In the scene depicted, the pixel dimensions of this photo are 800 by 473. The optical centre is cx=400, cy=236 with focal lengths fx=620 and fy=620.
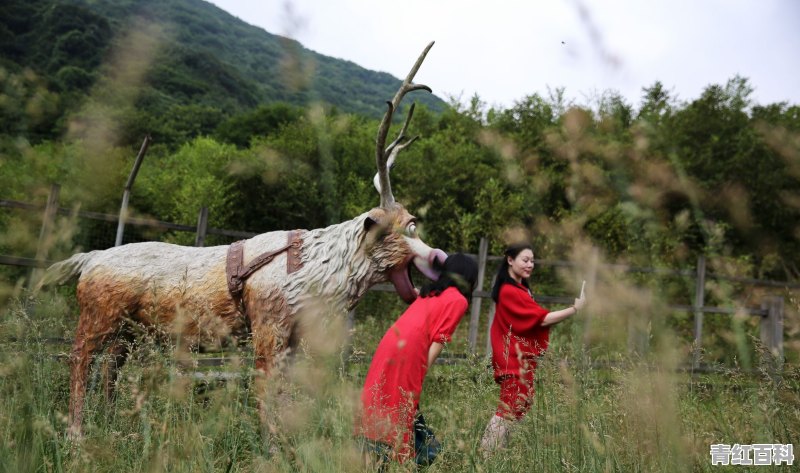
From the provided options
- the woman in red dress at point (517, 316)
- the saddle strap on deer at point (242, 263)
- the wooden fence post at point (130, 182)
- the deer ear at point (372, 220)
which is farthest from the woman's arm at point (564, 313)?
the wooden fence post at point (130, 182)

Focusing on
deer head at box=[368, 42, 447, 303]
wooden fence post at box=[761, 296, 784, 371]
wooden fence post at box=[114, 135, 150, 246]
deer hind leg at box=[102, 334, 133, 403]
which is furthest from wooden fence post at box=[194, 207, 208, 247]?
wooden fence post at box=[761, 296, 784, 371]

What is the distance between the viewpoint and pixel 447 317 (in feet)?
9.70

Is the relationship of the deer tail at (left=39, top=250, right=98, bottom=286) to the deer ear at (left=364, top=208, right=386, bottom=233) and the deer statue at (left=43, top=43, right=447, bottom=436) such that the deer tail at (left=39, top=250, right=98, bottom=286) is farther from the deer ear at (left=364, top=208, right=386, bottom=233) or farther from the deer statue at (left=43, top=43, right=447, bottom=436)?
the deer ear at (left=364, top=208, right=386, bottom=233)

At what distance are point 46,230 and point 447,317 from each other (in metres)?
3.87

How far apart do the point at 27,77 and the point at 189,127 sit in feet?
19.6

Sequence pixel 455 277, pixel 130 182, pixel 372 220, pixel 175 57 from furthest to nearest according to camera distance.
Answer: pixel 175 57 → pixel 130 182 → pixel 372 220 → pixel 455 277

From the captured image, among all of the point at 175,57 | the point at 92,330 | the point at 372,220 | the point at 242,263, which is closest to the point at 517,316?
the point at 372,220

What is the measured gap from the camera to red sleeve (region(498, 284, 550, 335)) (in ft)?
11.5

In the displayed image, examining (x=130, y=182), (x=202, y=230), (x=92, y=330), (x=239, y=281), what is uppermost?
(x=130, y=182)

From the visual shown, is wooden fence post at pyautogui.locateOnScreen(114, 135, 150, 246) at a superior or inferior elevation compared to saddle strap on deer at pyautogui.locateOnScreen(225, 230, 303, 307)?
superior

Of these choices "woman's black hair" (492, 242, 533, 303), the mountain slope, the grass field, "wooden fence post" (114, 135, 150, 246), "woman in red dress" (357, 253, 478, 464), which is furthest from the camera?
the mountain slope

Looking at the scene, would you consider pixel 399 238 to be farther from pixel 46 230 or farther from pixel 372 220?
pixel 46 230

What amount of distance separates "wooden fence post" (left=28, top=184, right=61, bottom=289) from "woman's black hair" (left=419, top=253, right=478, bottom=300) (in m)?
3.45

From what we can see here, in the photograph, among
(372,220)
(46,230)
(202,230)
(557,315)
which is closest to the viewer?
(372,220)
